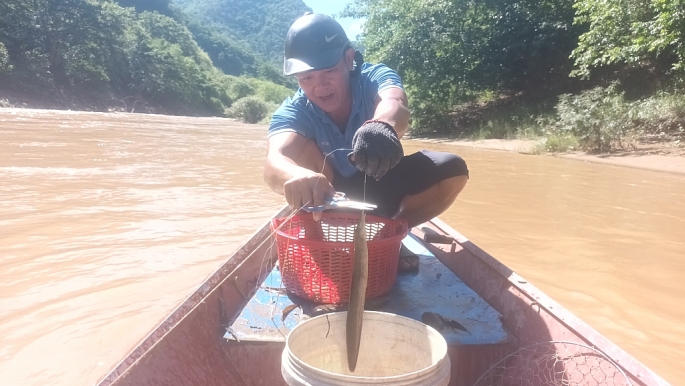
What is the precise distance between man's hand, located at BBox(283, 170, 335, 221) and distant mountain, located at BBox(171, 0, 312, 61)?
133886mm

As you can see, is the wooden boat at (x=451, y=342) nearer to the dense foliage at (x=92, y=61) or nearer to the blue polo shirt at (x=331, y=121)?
the blue polo shirt at (x=331, y=121)

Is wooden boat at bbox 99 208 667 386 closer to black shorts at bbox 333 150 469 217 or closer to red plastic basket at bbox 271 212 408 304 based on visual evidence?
red plastic basket at bbox 271 212 408 304

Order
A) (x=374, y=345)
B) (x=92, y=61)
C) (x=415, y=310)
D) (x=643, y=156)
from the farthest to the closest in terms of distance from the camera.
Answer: (x=92, y=61)
(x=643, y=156)
(x=415, y=310)
(x=374, y=345)

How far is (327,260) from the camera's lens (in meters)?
1.85

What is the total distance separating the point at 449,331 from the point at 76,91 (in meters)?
39.1

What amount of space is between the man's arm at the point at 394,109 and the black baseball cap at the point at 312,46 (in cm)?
29

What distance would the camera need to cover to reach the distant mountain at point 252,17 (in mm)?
135000

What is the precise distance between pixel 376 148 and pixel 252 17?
154775 mm

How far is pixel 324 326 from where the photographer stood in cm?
142

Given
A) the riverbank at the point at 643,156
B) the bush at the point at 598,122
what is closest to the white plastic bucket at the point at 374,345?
the riverbank at the point at 643,156

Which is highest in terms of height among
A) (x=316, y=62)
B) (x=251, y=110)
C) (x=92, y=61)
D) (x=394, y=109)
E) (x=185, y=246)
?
(x=92, y=61)

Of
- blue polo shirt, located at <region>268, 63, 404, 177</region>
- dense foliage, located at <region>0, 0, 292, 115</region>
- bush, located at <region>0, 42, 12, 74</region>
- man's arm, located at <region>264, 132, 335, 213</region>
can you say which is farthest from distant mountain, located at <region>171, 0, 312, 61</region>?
man's arm, located at <region>264, 132, 335, 213</region>

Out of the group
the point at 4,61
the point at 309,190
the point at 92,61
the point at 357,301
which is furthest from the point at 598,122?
the point at 92,61

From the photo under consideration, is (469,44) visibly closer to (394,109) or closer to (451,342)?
(394,109)
